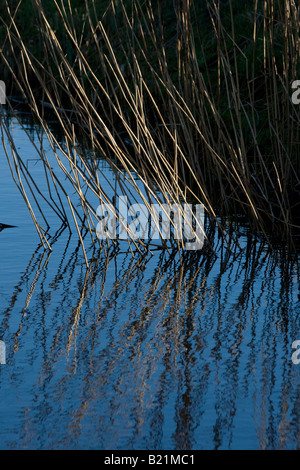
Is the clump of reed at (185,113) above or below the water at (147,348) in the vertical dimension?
above

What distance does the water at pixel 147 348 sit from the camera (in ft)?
5.99


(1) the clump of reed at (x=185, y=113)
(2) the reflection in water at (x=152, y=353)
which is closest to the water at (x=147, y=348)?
Result: (2) the reflection in water at (x=152, y=353)

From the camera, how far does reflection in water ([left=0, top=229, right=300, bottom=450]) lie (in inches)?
71.9

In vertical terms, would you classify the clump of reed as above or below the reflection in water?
above

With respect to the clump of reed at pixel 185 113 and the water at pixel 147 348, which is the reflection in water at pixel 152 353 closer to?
the water at pixel 147 348

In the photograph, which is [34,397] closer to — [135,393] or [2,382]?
[2,382]

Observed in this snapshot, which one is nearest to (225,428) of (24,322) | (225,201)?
(24,322)

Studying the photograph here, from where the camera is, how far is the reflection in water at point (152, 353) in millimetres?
1825

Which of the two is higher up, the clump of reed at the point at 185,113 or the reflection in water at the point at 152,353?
the clump of reed at the point at 185,113

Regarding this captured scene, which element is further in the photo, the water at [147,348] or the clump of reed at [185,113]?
the clump of reed at [185,113]

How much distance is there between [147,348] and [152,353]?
39 millimetres

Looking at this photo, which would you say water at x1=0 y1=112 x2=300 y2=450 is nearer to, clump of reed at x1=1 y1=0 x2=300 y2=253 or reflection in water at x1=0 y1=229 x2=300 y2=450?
reflection in water at x1=0 y1=229 x2=300 y2=450

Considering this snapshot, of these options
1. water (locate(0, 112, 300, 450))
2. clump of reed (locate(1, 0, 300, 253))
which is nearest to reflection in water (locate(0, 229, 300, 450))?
water (locate(0, 112, 300, 450))

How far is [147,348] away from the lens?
2287mm
